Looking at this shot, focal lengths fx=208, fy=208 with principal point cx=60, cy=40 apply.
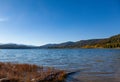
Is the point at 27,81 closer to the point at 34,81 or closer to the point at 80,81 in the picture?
the point at 34,81

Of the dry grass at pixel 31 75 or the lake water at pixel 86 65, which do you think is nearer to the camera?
the dry grass at pixel 31 75

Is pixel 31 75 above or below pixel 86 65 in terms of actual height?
above

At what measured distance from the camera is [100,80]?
64.2 feet

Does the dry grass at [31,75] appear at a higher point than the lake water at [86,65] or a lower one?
higher

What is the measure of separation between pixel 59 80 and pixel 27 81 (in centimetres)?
386

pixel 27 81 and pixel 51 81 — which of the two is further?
pixel 51 81

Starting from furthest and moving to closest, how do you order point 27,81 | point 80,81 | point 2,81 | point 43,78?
point 80,81
point 43,78
point 27,81
point 2,81

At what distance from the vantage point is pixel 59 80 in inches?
737

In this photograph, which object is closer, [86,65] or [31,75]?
[31,75]

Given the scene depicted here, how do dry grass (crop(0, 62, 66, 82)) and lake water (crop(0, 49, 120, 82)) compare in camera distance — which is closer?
dry grass (crop(0, 62, 66, 82))

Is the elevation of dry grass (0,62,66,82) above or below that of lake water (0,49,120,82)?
above

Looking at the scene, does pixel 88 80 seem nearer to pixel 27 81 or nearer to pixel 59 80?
pixel 59 80

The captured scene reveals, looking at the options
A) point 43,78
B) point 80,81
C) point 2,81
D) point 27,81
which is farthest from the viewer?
point 80,81

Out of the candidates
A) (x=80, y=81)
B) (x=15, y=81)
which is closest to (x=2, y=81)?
(x=15, y=81)
